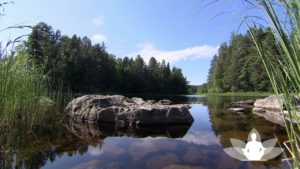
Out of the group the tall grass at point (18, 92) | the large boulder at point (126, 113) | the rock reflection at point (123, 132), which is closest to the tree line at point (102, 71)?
the large boulder at point (126, 113)

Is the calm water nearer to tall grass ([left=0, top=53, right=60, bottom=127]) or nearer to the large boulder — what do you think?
tall grass ([left=0, top=53, right=60, bottom=127])

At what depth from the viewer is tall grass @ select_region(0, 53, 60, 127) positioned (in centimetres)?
316

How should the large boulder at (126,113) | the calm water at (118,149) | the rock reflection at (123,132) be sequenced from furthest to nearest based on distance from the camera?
the large boulder at (126,113)
the rock reflection at (123,132)
the calm water at (118,149)

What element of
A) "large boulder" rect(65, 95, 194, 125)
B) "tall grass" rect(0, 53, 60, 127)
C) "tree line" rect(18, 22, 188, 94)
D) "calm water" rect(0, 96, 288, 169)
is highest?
"tree line" rect(18, 22, 188, 94)

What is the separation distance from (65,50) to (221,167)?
40.3 metres

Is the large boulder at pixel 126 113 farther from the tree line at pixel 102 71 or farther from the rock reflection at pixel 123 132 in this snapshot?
the tree line at pixel 102 71

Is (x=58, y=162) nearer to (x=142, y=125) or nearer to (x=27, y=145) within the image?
(x=27, y=145)

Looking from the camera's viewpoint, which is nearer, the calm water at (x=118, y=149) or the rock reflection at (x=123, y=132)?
the calm water at (x=118, y=149)

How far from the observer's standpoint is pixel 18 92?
3.78m

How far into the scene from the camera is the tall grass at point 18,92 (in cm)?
316

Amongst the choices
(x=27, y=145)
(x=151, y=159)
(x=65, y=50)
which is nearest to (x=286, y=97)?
(x=151, y=159)

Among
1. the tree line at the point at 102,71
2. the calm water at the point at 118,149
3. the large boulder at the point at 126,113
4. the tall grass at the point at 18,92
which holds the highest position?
the tree line at the point at 102,71

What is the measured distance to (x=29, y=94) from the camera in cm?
439

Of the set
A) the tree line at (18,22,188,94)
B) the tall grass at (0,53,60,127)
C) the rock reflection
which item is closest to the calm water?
the rock reflection
